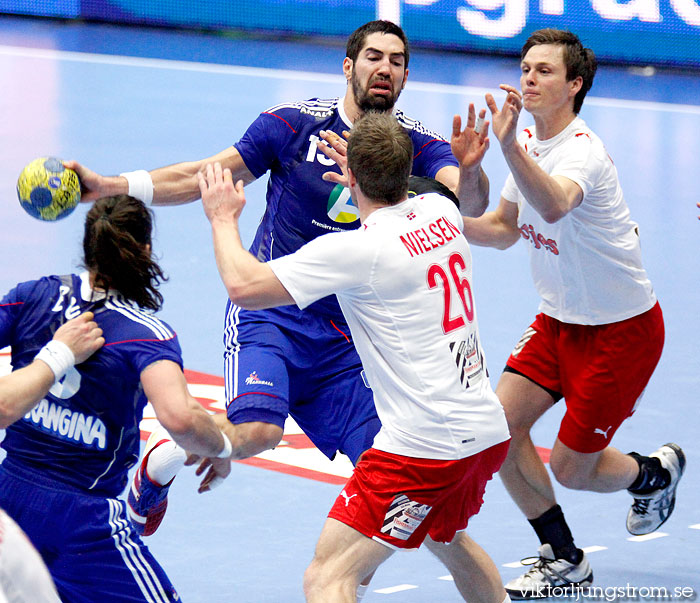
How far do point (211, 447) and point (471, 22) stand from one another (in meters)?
16.5

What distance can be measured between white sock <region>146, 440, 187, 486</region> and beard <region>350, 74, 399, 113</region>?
6.12 ft

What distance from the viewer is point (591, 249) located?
19.4 feet

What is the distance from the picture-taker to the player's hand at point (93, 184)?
5332mm

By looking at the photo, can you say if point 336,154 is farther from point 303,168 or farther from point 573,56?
point 573,56

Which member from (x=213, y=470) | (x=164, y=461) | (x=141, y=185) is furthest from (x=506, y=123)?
(x=164, y=461)

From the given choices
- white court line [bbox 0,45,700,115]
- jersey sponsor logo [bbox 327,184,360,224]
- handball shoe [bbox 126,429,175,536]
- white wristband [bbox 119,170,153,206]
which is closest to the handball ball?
white wristband [bbox 119,170,153,206]

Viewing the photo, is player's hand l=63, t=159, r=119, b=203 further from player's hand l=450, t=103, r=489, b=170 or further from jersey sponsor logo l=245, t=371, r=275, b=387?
player's hand l=450, t=103, r=489, b=170

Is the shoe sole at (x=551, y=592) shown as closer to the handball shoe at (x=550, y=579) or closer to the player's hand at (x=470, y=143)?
the handball shoe at (x=550, y=579)

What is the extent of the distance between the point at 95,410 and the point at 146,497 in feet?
3.21

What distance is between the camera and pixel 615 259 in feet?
19.5

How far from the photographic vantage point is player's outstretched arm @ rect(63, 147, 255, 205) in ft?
18.0

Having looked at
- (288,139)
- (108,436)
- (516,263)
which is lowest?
(516,263)

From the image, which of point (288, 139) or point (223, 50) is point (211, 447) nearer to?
point (288, 139)

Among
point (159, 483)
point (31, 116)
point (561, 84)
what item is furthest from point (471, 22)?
point (159, 483)
